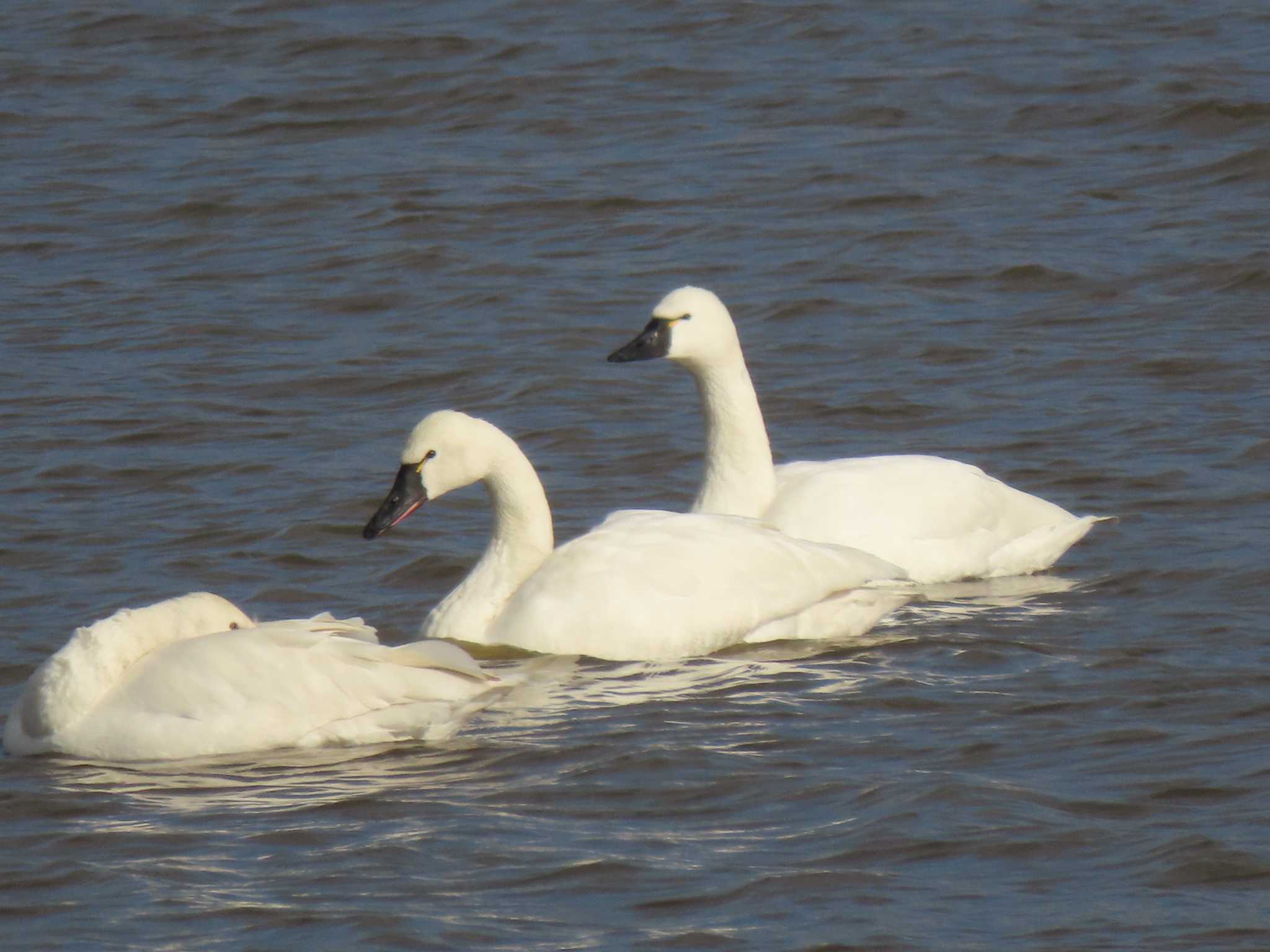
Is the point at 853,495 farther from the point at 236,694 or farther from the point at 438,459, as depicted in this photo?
the point at 236,694

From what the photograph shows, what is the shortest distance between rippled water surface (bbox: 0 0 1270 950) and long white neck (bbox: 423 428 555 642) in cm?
49

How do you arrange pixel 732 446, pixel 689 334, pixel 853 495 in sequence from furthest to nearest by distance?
1. pixel 689 334
2. pixel 732 446
3. pixel 853 495

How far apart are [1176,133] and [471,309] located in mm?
4860

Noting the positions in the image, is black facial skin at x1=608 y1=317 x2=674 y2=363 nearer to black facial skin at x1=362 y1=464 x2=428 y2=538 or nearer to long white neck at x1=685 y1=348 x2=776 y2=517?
long white neck at x1=685 y1=348 x2=776 y2=517

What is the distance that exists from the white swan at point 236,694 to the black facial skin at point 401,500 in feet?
3.96

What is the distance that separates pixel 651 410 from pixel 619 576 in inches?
144

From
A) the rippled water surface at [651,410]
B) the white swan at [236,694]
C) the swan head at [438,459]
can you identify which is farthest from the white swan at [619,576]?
the white swan at [236,694]

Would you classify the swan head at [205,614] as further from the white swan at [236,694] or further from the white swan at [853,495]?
the white swan at [853,495]

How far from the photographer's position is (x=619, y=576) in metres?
7.78

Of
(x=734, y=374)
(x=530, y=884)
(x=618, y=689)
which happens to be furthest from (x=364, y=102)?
(x=530, y=884)

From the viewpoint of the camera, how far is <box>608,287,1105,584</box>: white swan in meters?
8.64

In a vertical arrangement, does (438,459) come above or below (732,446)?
above

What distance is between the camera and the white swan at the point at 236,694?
22.3 ft

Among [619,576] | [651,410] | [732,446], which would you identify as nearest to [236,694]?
[619,576]
